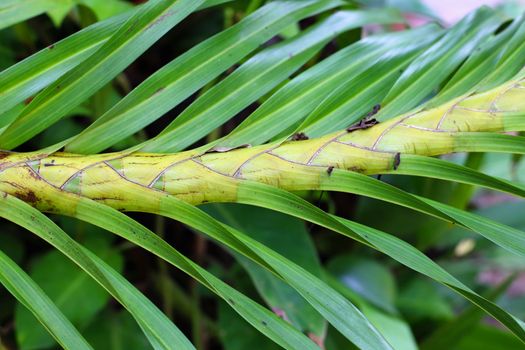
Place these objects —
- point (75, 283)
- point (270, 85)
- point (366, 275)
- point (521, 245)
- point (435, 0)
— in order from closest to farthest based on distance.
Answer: point (521, 245) → point (270, 85) → point (75, 283) → point (366, 275) → point (435, 0)

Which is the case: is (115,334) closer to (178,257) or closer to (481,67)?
(178,257)

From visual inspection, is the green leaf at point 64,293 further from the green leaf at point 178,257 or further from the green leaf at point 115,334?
the green leaf at point 178,257

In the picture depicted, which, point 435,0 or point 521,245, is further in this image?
point 435,0

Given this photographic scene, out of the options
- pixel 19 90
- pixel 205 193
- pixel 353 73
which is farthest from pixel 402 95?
pixel 19 90

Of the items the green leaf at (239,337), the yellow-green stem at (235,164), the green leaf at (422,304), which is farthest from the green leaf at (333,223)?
the green leaf at (422,304)

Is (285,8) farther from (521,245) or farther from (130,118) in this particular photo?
(521,245)

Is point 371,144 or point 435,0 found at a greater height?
point 435,0

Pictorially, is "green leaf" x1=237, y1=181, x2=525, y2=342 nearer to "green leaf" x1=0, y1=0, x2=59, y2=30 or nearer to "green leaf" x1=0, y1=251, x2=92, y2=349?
"green leaf" x1=0, y1=251, x2=92, y2=349
